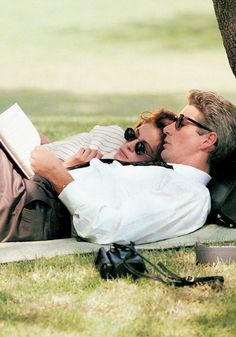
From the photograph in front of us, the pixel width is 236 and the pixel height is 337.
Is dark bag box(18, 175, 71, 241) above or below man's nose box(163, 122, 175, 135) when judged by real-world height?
below

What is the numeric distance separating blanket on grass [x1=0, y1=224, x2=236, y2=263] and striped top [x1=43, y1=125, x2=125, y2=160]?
941mm

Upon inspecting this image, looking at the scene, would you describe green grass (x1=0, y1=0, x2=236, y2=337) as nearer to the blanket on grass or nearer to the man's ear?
the blanket on grass

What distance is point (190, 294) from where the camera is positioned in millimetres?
5449

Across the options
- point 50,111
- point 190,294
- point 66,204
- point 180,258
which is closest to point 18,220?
point 66,204

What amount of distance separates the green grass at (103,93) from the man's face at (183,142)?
733 mm

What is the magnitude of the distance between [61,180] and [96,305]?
4.23 feet

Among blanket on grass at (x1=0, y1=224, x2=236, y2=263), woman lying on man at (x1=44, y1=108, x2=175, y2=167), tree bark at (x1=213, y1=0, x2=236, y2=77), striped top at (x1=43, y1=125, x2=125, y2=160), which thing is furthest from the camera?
tree bark at (x1=213, y1=0, x2=236, y2=77)

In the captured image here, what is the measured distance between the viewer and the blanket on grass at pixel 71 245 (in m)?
6.11

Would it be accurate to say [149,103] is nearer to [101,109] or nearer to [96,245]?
[101,109]

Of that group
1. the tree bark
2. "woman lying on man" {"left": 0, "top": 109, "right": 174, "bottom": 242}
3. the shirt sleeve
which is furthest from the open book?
the tree bark

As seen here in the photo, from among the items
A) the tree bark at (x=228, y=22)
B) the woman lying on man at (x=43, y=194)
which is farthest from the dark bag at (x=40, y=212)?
the tree bark at (x=228, y=22)

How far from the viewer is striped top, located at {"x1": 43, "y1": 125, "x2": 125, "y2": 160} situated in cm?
732

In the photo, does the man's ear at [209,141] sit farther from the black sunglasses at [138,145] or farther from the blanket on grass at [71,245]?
the blanket on grass at [71,245]

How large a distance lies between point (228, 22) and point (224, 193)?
1.29 meters
